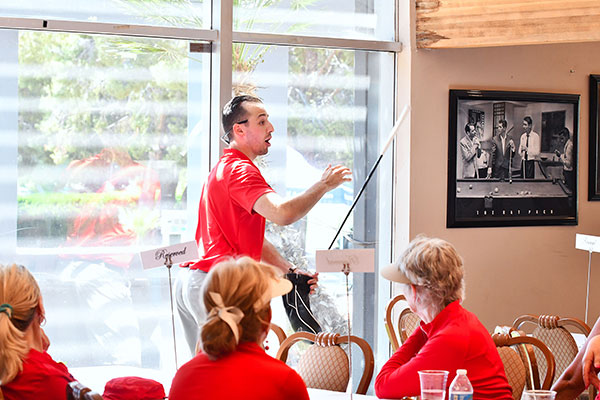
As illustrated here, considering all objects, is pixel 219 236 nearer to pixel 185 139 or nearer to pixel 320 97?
pixel 185 139

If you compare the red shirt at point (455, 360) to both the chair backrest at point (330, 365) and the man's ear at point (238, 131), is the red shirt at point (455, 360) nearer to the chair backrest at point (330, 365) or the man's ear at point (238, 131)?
the chair backrest at point (330, 365)

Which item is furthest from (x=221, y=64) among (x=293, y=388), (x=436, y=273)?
(x=293, y=388)

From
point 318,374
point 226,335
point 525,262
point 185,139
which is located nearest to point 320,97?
point 185,139

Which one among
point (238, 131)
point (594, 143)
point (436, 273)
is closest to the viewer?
point (436, 273)

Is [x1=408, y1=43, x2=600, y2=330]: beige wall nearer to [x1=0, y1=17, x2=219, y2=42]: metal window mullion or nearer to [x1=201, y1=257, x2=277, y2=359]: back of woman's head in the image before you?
[x1=0, y1=17, x2=219, y2=42]: metal window mullion

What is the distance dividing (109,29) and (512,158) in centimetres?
286

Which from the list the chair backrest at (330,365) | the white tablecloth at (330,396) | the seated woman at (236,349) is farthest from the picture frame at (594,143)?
the seated woman at (236,349)

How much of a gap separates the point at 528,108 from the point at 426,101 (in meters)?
0.81

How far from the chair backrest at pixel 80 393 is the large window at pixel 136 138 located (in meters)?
2.33

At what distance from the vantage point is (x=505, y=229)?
5.38 meters

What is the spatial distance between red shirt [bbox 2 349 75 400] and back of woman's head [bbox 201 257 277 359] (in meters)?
0.62

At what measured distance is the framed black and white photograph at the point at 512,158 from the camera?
17.2 ft

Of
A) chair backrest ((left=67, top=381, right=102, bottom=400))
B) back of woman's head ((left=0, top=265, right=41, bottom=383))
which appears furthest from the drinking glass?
back of woman's head ((left=0, top=265, right=41, bottom=383))

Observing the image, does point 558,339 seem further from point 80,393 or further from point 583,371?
point 80,393
